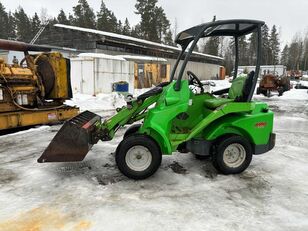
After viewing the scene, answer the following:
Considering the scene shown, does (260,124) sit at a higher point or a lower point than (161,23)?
lower

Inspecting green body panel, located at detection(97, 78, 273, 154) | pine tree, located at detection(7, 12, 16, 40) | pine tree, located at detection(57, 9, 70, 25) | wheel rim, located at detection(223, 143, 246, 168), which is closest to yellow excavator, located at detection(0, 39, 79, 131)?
green body panel, located at detection(97, 78, 273, 154)

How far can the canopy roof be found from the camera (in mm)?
4570

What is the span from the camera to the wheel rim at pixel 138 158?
14.4ft

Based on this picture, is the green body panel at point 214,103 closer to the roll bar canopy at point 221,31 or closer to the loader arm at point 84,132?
the roll bar canopy at point 221,31

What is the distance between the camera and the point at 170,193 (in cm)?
405

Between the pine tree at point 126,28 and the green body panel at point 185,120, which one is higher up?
the pine tree at point 126,28

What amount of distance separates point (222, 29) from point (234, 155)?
2195mm

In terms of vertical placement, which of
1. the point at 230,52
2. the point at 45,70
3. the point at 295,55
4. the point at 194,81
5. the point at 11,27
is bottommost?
the point at 194,81

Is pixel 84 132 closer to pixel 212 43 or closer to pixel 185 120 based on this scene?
pixel 185 120

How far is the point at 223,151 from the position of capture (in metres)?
4.65

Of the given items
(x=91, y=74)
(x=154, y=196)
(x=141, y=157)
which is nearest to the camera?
(x=154, y=196)

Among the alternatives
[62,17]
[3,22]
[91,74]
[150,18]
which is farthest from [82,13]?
[91,74]

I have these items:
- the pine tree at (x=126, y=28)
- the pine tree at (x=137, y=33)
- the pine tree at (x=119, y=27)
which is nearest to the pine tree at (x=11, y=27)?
the pine tree at (x=119, y=27)

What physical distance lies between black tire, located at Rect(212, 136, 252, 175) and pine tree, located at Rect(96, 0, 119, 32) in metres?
50.7
